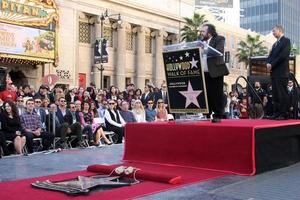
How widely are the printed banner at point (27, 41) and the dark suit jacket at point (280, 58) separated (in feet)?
72.2

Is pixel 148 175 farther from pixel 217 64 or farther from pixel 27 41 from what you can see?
pixel 27 41

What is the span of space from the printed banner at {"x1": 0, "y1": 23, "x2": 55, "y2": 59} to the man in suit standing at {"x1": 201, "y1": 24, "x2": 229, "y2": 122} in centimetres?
2195

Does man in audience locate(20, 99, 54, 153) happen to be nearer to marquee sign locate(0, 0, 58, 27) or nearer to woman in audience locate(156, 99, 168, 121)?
woman in audience locate(156, 99, 168, 121)

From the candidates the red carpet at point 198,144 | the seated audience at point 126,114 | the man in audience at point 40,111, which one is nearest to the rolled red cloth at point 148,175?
the red carpet at point 198,144

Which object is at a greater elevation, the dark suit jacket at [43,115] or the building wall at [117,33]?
the building wall at [117,33]

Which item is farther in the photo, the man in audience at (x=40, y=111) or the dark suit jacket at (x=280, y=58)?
the man in audience at (x=40, y=111)

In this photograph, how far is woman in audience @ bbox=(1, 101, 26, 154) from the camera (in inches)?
392

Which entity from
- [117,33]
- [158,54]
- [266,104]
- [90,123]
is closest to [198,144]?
[266,104]

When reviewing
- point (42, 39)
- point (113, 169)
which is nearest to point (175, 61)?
point (113, 169)

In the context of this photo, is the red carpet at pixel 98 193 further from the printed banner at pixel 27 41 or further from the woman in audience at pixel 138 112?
the printed banner at pixel 27 41

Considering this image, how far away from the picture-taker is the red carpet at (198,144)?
21.5ft

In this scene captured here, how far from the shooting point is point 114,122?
12953 millimetres

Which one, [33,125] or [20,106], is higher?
[20,106]

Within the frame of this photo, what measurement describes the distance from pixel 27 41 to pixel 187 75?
76.5 ft
